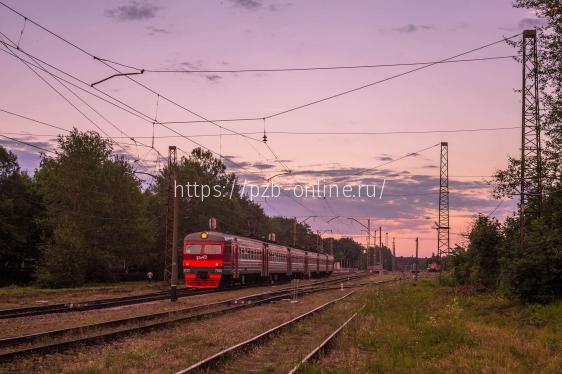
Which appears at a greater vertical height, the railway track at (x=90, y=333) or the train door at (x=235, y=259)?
the train door at (x=235, y=259)

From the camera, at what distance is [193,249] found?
35.9 m

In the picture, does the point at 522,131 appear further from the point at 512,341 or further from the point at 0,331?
the point at 0,331

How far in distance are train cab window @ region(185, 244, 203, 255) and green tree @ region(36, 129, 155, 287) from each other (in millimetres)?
13524

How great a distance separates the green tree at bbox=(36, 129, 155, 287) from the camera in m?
50.3

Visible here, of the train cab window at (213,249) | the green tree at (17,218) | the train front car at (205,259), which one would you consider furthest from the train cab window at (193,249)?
the green tree at (17,218)

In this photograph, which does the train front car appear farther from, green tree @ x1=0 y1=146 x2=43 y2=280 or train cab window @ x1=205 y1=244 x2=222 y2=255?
green tree @ x1=0 y1=146 x2=43 y2=280

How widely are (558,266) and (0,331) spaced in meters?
17.0

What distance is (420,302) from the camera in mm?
26969

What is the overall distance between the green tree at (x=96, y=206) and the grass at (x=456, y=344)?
1369 inches

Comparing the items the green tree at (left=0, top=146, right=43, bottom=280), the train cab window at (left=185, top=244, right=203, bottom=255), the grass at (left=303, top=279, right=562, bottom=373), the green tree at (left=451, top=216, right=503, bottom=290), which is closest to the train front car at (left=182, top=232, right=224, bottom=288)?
the train cab window at (left=185, top=244, right=203, bottom=255)

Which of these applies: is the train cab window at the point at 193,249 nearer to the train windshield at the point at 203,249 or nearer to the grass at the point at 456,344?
the train windshield at the point at 203,249

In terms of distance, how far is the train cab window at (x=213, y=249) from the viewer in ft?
114

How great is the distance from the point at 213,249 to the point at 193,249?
162 centimetres

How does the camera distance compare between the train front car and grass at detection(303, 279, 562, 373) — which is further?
the train front car
